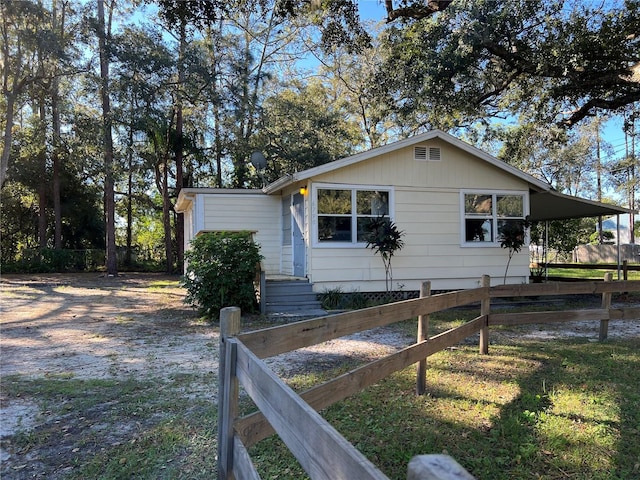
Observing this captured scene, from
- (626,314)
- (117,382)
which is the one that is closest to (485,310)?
(626,314)

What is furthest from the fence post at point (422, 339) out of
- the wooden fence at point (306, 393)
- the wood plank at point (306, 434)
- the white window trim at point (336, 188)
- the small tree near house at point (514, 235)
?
the small tree near house at point (514, 235)

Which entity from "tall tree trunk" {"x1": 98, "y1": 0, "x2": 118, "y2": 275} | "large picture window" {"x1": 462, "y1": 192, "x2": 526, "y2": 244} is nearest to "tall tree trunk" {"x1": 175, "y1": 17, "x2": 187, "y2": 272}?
"tall tree trunk" {"x1": 98, "y1": 0, "x2": 118, "y2": 275}

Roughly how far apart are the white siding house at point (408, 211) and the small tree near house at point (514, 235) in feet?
0.80

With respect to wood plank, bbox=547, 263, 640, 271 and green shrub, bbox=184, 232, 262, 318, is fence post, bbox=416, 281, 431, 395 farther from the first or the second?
wood plank, bbox=547, 263, 640, 271

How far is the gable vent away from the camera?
995cm

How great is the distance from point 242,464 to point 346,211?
8040 millimetres

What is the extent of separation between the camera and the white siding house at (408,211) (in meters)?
9.39

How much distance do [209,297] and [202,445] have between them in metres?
5.18

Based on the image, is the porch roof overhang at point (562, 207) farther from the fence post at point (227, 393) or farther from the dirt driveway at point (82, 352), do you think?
the fence post at point (227, 393)

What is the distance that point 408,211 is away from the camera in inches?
390

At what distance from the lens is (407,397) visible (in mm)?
4004

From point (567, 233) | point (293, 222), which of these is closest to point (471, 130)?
point (567, 233)

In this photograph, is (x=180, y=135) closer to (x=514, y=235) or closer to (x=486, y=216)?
(x=486, y=216)

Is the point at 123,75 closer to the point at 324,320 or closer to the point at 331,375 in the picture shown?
the point at 331,375
